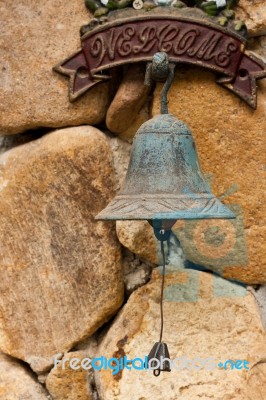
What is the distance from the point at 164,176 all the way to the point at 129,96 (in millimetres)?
227

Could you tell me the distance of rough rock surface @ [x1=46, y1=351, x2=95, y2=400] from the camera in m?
1.60

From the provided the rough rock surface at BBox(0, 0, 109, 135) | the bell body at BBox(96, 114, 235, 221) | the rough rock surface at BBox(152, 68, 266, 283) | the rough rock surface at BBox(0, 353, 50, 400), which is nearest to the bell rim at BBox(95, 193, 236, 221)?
the bell body at BBox(96, 114, 235, 221)

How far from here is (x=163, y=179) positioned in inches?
55.1

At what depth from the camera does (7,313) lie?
5.42 ft

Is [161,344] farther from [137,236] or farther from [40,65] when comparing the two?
[40,65]

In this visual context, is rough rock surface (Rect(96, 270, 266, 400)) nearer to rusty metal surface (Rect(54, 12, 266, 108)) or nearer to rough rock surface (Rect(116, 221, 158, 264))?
rough rock surface (Rect(116, 221, 158, 264))

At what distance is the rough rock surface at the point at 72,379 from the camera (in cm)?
160

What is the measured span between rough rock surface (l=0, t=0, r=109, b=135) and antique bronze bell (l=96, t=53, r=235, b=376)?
8.1 inches

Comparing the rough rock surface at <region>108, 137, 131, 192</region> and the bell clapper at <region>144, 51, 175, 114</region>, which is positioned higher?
the bell clapper at <region>144, 51, 175, 114</region>

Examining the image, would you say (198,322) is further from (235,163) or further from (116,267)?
(235,163)

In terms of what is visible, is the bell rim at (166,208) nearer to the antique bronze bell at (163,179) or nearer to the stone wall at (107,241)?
the antique bronze bell at (163,179)

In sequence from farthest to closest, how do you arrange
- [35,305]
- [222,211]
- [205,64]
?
[35,305] → [205,64] → [222,211]

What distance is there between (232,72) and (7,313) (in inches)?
24.9

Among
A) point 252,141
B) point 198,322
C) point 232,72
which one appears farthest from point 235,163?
point 198,322
